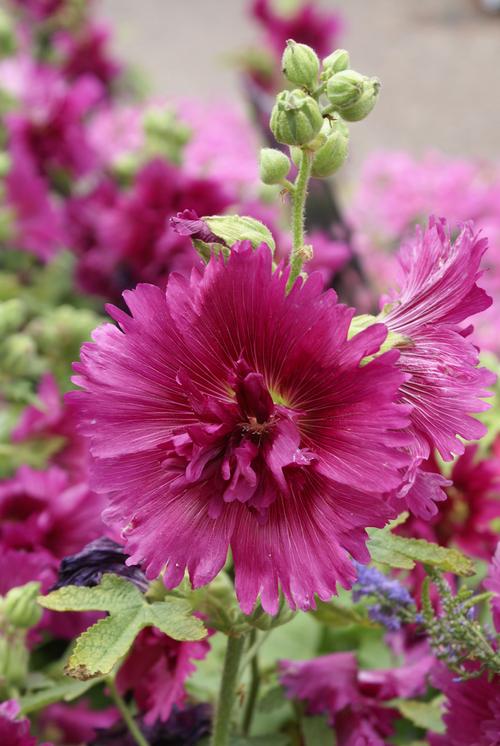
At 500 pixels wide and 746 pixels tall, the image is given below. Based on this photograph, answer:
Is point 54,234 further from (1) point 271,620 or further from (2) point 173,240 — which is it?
(1) point 271,620

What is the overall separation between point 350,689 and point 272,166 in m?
0.31

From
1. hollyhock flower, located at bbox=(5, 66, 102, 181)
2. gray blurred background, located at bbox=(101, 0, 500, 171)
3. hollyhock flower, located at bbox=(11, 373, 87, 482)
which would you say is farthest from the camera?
gray blurred background, located at bbox=(101, 0, 500, 171)

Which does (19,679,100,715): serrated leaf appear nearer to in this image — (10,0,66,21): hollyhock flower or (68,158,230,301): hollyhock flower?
(68,158,230,301): hollyhock flower

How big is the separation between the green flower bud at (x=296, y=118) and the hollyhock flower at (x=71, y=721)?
17.3 inches

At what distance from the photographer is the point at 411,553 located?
41 centimetres

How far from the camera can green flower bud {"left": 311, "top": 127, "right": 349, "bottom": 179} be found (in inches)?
15.5

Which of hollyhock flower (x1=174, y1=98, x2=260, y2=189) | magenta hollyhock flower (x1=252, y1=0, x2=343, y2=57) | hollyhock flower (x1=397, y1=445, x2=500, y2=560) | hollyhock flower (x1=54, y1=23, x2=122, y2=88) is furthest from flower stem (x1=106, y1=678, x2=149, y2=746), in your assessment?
hollyhock flower (x1=54, y1=23, x2=122, y2=88)

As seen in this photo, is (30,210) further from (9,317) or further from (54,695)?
(54,695)

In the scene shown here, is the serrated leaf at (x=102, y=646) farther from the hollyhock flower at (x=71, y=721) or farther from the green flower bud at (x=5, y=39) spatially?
the green flower bud at (x=5, y=39)

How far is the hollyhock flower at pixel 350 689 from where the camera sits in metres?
0.54

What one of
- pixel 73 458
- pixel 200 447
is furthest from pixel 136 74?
pixel 200 447

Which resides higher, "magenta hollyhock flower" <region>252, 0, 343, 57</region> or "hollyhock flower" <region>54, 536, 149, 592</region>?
"magenta hollyhock flower" <region>252, 0, 343, 57</region>

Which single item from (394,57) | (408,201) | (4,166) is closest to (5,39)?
(4,166)

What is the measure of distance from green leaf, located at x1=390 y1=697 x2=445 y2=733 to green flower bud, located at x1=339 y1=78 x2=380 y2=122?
1.07ft
